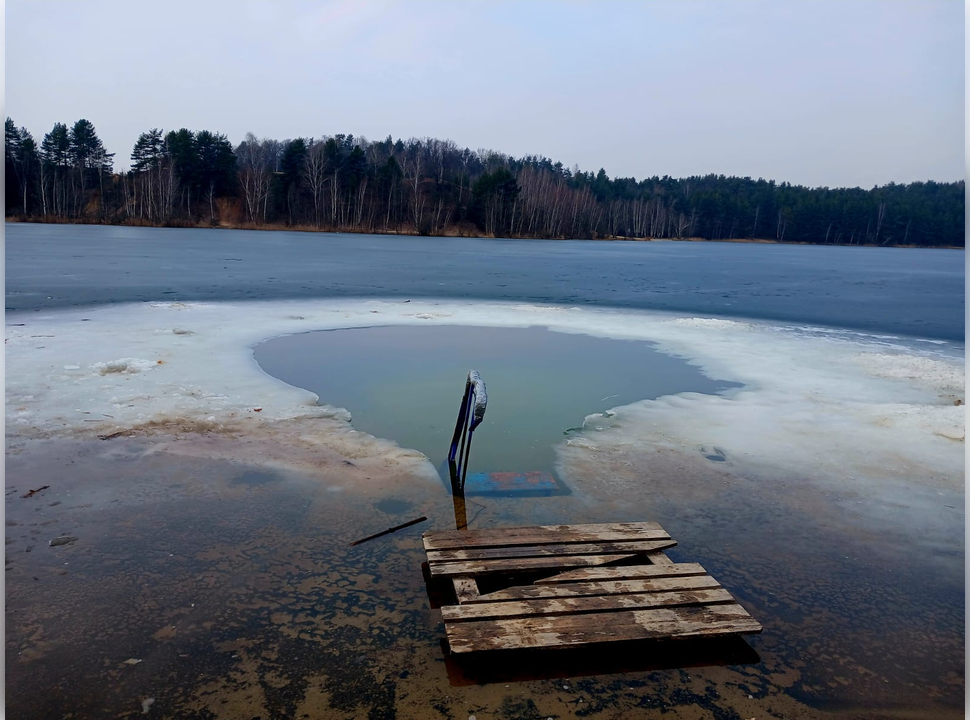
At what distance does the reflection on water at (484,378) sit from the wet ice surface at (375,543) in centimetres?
40

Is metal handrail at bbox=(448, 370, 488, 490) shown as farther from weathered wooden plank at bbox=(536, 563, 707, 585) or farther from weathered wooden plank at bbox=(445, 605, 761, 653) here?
weathered wooden plank at bbox=(445, 605, 761, 653)

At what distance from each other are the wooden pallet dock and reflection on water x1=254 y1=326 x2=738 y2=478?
155 cm

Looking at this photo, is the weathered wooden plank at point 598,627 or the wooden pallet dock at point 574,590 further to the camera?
the wooden pallet dock at point 574,590

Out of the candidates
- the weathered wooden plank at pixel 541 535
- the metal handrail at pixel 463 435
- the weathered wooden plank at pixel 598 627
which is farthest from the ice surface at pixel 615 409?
the weathered wooden plank at pixel 598 627

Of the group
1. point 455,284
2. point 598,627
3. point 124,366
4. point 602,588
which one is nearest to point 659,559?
point 602,588

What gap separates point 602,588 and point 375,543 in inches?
61.4

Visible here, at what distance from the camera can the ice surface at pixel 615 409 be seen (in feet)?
20.7

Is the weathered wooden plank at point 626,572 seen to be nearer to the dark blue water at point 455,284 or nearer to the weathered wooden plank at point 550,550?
the weathered wooden plank at point 550,550

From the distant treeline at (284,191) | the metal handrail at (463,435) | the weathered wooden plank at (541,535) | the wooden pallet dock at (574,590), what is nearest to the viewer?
the wooden pallet dock at (574,590)

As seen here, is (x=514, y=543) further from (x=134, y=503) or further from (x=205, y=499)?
(x=134, y=503)

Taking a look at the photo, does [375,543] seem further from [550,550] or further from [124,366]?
[124,366]

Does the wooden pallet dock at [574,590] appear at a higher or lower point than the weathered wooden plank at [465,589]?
higher

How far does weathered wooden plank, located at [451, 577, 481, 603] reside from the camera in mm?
3574

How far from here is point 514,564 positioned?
3914 millimetres
